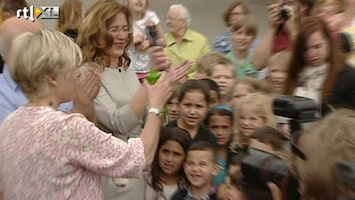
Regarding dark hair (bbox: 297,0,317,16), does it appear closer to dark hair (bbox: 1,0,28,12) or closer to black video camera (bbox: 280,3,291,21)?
black video camera (bbox: 280,3,291,21)

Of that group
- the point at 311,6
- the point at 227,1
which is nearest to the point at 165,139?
the point at 311,6

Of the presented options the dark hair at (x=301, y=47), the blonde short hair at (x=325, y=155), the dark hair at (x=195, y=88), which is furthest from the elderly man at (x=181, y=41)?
the blonde short hair at (x=325, y=155)

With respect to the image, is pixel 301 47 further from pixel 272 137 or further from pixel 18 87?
pixel 18 87

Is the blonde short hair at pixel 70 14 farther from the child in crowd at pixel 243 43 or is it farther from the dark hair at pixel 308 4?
the dark hair at pixel 308 4

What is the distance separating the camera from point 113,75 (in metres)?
3.87

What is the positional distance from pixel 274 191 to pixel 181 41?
17.0 ft

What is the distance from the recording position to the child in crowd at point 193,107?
432cm

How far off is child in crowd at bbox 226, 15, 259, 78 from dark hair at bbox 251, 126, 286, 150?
252 centimetres

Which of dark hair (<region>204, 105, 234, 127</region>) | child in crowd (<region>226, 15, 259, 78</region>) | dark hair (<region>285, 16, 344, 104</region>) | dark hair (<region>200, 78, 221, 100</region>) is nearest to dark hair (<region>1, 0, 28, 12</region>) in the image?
dark hair (<region>200, 78, 221, 100</region>)

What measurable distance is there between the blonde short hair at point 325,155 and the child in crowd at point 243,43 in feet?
12.8

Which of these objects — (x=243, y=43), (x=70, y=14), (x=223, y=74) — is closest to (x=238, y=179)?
(x=223, y=74)

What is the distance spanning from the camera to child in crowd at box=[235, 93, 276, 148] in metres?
4.00

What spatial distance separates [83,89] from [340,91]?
3.65ft

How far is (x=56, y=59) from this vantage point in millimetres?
2650
